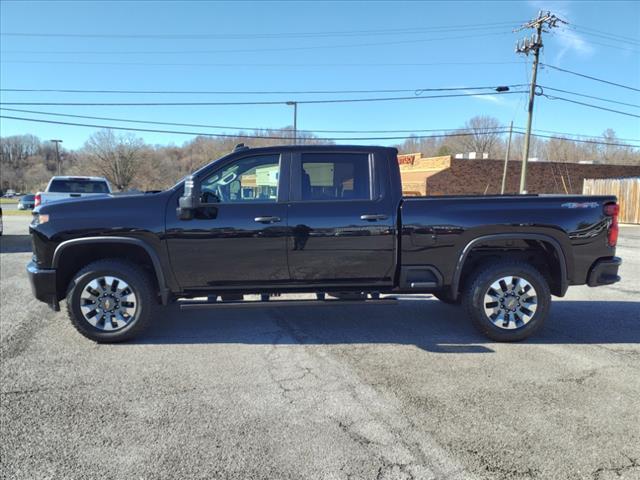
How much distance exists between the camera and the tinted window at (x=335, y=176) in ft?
15.8

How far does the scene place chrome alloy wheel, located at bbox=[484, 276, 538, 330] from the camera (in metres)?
4.84

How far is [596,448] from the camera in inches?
113

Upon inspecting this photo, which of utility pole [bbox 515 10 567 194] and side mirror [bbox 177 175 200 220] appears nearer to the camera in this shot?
side mirror [bbox 177 175 200 220]

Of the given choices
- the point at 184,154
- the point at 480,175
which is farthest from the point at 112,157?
the point at 480,175

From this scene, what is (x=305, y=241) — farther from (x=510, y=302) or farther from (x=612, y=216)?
(x=612, y=216)

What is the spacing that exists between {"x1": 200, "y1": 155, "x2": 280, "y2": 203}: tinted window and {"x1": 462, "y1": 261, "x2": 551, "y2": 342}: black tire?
2.36 m

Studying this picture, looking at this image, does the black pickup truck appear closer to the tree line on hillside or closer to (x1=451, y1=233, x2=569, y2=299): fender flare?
(x1=451, y1=233, x2=569, y2=299): fender flare

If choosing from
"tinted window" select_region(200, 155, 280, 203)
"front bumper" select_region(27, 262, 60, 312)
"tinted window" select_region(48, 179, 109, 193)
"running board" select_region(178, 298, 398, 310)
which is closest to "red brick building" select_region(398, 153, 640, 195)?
"tinted window" select_region(48, 179, 109, 193)

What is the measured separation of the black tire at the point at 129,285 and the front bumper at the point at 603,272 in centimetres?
467

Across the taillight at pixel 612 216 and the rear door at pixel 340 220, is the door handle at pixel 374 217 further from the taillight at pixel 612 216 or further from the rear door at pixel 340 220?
the taillight at pixel 612 216

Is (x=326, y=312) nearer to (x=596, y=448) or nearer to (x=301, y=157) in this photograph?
(x=301, y=157)

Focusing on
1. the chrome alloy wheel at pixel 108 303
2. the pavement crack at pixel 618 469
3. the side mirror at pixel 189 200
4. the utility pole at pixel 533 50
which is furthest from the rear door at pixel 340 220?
the utility pole at pixel 533 50

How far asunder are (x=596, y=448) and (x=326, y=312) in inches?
142

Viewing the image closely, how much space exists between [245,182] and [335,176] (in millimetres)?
956
